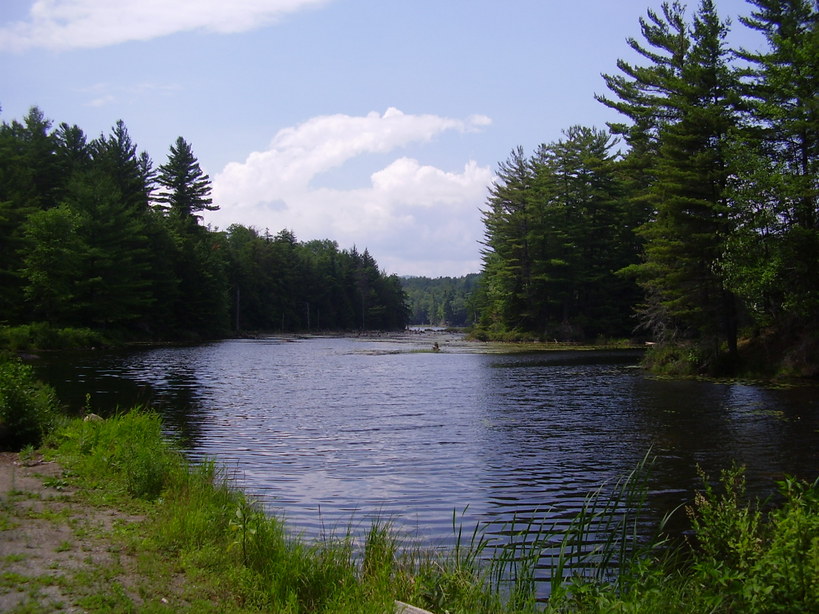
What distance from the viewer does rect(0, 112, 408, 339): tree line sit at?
159ft

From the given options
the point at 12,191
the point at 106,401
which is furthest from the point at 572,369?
the point at 12,191

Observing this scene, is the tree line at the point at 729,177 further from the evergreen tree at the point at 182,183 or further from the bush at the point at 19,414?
the evergreen tree at the point at 182,183

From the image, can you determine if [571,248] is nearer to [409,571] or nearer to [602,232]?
[602,232]

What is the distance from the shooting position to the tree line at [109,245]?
48469mm

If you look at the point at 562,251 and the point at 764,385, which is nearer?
the point at 764,385

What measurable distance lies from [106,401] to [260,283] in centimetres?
9394

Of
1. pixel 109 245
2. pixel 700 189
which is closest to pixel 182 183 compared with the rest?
pixel 109 245

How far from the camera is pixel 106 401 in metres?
20.2

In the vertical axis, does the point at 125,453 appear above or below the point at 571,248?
below

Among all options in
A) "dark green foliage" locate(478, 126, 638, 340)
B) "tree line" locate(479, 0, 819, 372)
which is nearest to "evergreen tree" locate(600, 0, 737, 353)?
"tree line" locate(479, 0, 819, 372)

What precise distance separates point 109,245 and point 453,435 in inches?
1986

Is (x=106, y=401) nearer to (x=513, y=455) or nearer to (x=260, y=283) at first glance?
(x=513, y=455)

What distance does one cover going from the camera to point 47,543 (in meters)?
6.30

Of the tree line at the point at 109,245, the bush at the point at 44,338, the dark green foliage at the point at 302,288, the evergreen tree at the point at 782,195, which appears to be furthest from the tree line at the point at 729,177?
the dark green foliage at the point at 302,288
